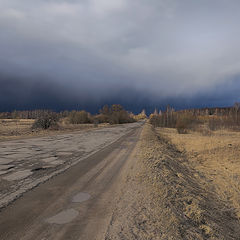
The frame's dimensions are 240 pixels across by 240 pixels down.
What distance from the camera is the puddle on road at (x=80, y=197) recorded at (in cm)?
378

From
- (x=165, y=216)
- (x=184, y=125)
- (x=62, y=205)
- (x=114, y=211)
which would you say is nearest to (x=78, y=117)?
(x=184, y=125)

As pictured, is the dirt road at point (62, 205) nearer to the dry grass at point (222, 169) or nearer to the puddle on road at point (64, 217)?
the puddle on road at point (64, 217)

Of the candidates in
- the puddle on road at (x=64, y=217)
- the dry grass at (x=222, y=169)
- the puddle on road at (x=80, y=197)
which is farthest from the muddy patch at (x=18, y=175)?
the dry grass at (x=222, y=169)

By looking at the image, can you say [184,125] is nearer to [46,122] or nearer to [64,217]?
[46,122]

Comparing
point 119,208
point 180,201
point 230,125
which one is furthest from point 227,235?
point 230,125

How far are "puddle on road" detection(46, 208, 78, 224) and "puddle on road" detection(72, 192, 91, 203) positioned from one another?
0.41 m

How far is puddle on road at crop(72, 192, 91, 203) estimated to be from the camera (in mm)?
3782

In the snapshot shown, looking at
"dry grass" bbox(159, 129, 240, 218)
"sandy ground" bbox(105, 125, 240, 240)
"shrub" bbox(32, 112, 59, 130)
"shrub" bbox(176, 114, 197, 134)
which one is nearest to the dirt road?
"sandy ground" bbox(105, 125, 240, 240)

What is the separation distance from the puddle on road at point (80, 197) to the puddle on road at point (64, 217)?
41 cm

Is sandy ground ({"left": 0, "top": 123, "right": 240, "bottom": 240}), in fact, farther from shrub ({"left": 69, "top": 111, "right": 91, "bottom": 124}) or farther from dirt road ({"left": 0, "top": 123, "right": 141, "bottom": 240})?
shrub ({"left": 69, "top": 111, "right": 91, "bottom": 124})

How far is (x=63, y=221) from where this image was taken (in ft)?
9.61

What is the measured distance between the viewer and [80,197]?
155 inches

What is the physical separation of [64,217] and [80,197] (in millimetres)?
884

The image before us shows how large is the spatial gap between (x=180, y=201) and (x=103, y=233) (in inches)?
84.5
